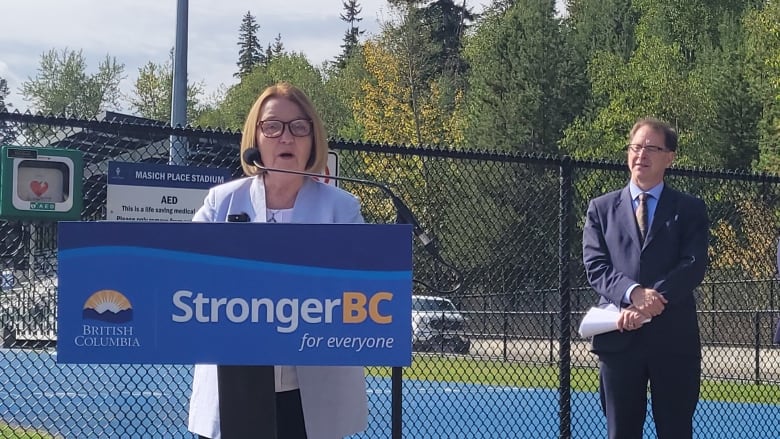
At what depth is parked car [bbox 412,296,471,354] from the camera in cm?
1027

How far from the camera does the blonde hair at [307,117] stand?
3.34 metres

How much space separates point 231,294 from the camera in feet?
9.35

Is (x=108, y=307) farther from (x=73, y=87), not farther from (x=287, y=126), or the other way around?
(x=73, y=87)

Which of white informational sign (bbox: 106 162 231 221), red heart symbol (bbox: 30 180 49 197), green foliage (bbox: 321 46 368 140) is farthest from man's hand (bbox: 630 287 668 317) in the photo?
green foliage (bbox: 321 46 368 140)

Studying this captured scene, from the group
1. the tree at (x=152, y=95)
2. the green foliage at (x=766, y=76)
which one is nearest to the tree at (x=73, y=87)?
the tree at (x=152, y=95)

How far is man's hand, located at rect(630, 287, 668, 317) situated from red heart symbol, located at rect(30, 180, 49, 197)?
3149mm

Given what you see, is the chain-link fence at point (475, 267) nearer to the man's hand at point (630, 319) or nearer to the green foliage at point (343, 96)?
the man's hand at point (630, 319)

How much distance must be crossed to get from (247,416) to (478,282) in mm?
5814

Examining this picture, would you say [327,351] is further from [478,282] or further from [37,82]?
[37,82]

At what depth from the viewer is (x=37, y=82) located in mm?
56125

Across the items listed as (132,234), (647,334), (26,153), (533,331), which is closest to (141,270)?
(132,234)

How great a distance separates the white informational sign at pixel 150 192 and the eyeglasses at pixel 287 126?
2304 mm

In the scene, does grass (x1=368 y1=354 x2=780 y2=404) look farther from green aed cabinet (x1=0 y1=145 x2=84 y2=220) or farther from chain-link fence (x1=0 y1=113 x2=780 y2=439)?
green aed cabinet (x1=0 y1=145 x2=84 y2=220)

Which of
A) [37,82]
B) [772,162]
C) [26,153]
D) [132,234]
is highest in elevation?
[37,82]
